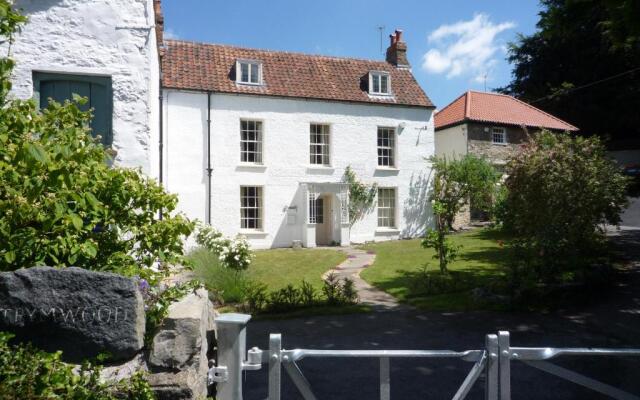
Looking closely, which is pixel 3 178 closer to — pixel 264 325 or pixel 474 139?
pixel 264 325

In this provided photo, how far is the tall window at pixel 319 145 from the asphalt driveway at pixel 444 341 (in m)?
13.2

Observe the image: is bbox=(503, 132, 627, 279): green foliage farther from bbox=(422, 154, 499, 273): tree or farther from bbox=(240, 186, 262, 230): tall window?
bbox=(240, 186, 262, 230): tall window

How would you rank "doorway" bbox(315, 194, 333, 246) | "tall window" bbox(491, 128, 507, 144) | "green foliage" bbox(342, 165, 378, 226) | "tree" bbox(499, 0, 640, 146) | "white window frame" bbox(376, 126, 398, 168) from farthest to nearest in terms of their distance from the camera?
"tree" bbox(499, 0, 640, 146) < "tall window" bbox(491, 128, 507, 144) < "white window frame" bbox(376, 126, 398, 168) < "doorway" bbox(315, 194, 333, 246) < "green foliage" bbox(342, 165, 378, 226)

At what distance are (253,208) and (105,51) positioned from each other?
40.4 ft

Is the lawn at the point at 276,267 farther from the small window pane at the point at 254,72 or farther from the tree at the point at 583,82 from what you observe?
the tree at the point at 583,82

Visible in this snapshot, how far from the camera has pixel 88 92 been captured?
27.8 feet

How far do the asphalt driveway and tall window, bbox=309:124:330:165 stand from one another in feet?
43.3

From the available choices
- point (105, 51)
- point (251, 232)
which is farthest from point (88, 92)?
point (251, 232)

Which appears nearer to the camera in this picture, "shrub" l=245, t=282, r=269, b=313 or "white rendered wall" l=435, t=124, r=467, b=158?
"shrub" l=245, t=282, r=269, b=313

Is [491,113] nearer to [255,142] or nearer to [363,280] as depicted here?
[255,142]

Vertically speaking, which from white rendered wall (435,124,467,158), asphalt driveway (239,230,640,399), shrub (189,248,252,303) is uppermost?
white rendered wall (435,124,467,158)

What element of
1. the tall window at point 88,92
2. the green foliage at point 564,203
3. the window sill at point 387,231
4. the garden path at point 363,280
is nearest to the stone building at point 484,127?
the window sill at point 387,231

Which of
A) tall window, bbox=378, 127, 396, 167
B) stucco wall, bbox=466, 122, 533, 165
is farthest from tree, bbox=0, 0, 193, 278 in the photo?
stucco wall, bbox=466, 122, 533, 165

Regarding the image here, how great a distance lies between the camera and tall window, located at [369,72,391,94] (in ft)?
73.7
